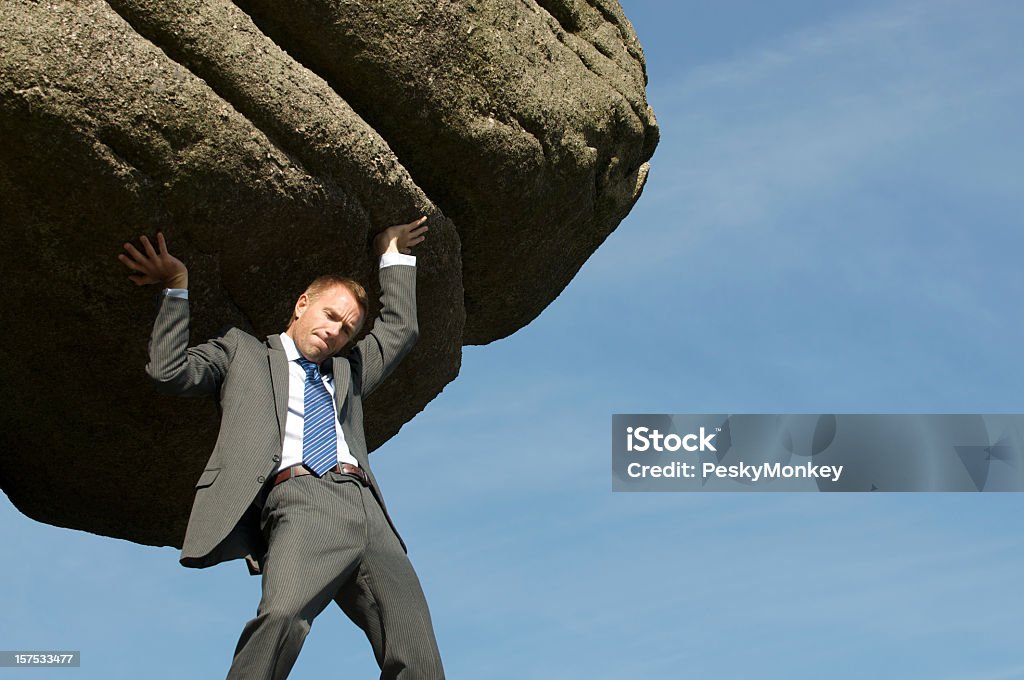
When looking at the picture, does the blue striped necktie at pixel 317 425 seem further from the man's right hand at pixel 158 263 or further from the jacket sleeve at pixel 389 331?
the man's right hand at pixel 158 263

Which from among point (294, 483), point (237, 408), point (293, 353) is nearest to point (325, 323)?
point (293, 353)

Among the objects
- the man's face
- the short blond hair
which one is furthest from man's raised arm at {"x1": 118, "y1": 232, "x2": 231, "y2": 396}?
the short blond hair

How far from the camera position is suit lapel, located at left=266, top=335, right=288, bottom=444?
17.5ft

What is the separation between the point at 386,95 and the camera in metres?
6.03

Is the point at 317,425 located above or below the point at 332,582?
above

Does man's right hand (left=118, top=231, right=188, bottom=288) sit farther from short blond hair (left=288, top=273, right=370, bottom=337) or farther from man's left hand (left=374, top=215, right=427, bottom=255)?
man's left hand (left=374, top=215, right=427, bottom=255)

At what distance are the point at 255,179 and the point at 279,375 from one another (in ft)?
2.64

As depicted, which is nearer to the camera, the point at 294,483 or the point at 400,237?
the point at 294,483

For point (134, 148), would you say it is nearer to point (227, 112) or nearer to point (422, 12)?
point (227, 112)

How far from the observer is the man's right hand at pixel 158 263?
5551mm

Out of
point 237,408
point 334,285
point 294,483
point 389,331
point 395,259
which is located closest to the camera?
point 294,483

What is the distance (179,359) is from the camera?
5230mm

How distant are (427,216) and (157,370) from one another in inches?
63.8

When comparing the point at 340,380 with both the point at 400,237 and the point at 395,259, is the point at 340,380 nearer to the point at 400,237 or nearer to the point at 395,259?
the point at 395,259
